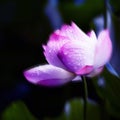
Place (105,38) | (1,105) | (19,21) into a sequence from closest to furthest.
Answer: (105,38) → (1,105) → (19,21)

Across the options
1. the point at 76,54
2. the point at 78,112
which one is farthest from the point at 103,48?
the point at 78,112

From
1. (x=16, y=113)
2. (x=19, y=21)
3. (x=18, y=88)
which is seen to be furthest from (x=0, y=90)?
(x=16, y=113)

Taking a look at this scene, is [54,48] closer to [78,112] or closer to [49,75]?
[49,75]

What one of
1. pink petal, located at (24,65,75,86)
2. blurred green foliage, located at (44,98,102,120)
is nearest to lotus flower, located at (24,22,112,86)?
pink petal, located at (24,65,75,86)


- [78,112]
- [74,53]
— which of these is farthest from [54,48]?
[78,112]

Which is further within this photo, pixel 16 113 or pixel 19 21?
pixel 19 21

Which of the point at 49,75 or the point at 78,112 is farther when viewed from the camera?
the point at 78,112

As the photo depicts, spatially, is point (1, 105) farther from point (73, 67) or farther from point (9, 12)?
point (73, 67)

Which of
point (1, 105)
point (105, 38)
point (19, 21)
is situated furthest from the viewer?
point (19, 21)

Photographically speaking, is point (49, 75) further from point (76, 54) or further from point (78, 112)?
point (78, 112)

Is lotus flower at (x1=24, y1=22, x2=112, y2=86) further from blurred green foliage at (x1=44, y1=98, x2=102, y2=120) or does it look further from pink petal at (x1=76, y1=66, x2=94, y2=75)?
blurred green foliage at (x1=44, y1=98, x2=102, y2=120)
